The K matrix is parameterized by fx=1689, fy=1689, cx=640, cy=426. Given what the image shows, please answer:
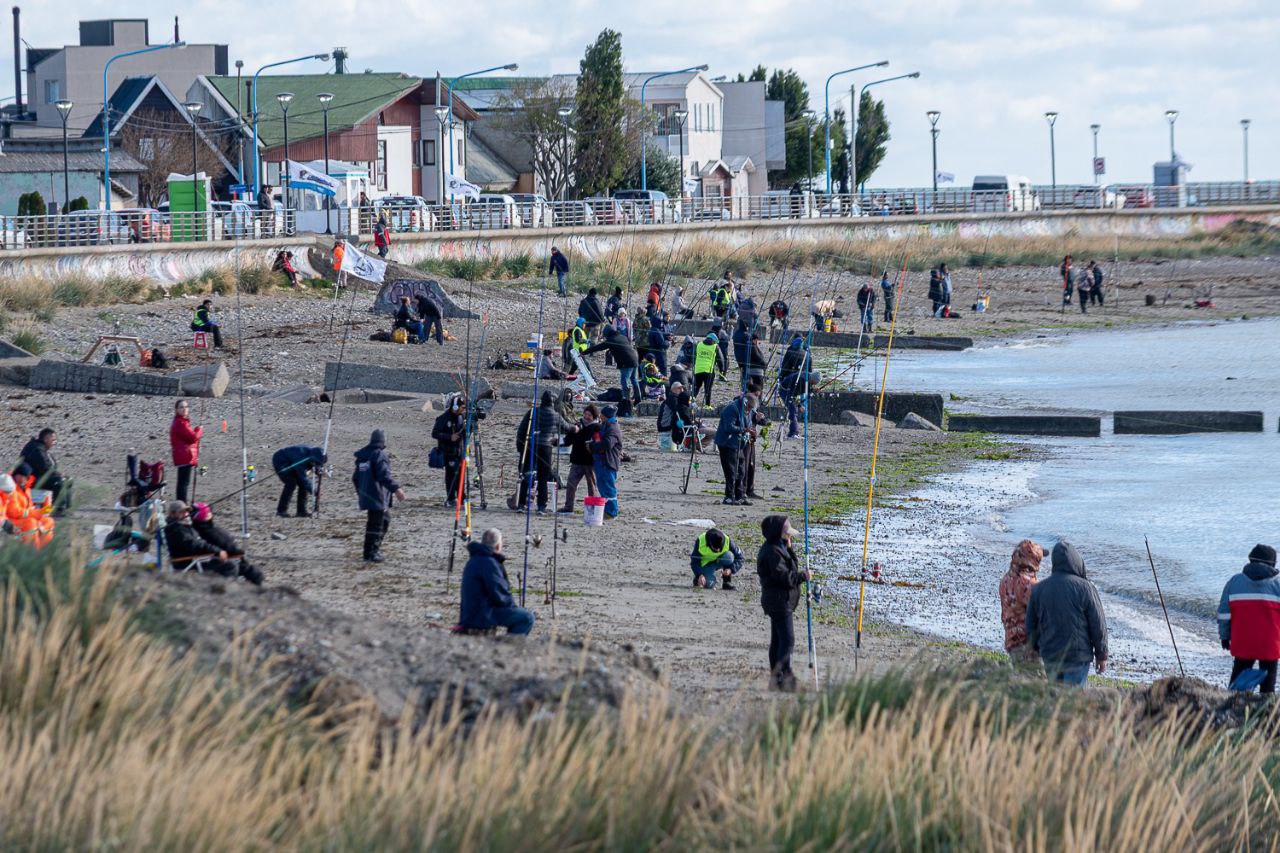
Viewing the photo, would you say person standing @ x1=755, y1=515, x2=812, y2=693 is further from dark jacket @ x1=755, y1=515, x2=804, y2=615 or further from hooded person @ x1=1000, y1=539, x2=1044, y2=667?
hooded person @ x1=1000, y1=539, x2=1044, y2=667

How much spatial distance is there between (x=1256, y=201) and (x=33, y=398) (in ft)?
253

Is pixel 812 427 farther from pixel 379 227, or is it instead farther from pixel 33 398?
pixel 379 227

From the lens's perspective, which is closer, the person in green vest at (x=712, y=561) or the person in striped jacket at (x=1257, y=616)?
the person in striped jacket at (x=1257, y=616)

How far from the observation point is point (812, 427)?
83.1 feet

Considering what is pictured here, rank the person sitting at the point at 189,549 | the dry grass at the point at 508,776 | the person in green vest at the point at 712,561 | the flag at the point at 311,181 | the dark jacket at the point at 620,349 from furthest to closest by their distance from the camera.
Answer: the flag at the point at 311,181 < the dark jacket at the point at 620,349 < the person in green vest at the point at 712,561 < the person sitting at the point at 189,549 < the dry grass at the point at 508,776

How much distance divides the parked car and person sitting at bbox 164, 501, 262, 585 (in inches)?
1538

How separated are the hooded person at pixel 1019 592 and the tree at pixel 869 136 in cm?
8815

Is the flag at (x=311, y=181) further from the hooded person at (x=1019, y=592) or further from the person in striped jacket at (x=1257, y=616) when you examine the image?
the person in striped jacket at (x=1257, y=616)

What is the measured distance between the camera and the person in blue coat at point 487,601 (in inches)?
373

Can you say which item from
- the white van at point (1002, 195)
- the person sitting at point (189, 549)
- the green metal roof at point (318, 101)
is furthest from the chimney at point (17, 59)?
the person sitting at point (189, 549)

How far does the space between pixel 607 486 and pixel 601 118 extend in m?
52.2

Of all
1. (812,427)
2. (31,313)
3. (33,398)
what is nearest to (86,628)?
(33,398)

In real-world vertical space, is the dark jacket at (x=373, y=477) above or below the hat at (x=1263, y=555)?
above

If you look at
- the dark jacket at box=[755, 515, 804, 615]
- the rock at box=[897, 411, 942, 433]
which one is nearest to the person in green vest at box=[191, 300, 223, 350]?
the rock at box=[897, 411, 942, 433]
